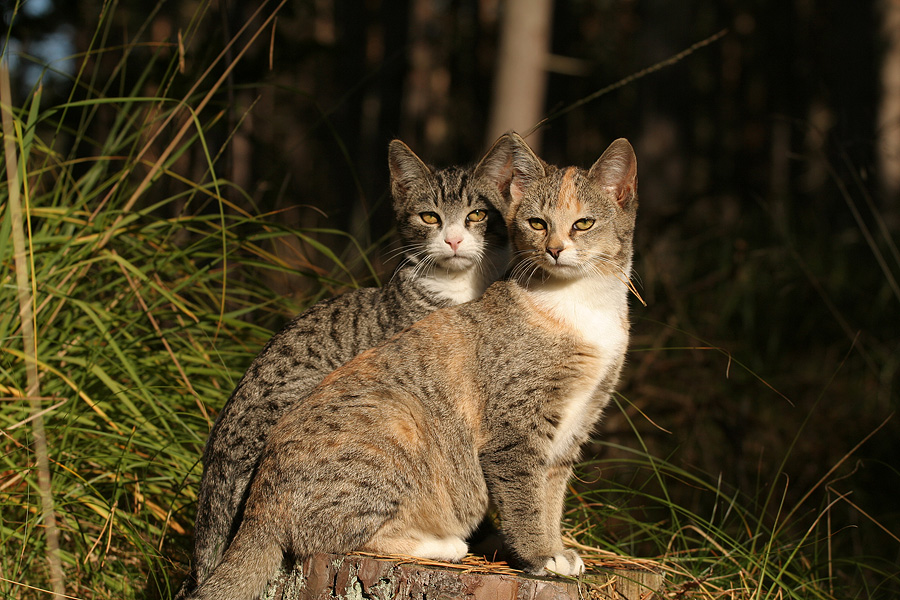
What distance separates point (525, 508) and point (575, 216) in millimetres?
1229

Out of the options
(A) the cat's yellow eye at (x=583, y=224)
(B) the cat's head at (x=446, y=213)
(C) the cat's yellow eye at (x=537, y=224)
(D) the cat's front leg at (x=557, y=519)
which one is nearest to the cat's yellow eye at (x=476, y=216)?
(B) the cat's head at (x=446, y=213)

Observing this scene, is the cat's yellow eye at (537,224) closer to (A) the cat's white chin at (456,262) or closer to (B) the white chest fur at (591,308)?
(B) the white chest fur at (591,308)

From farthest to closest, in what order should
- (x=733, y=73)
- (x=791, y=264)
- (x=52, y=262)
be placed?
(x=733, y=73)
(x=791, y=264)
(x=52, y=262)

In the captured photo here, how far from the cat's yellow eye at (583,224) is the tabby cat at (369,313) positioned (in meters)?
0.83

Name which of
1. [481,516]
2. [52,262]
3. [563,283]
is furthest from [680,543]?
[52,262]

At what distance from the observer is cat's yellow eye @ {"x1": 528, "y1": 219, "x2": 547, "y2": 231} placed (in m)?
3.35

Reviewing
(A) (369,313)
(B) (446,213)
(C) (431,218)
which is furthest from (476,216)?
(A) (369,313)

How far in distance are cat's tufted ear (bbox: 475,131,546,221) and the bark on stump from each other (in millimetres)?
1620

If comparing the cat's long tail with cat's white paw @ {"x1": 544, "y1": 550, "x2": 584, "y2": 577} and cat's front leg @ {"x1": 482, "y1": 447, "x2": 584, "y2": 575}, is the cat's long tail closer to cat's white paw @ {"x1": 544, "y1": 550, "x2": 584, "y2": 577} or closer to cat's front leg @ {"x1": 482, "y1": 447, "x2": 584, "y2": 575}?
cat's front leg @ {"x1": 482, "y1": 447, "x2": 584, "y2": 575}

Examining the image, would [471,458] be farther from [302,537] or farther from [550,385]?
[302,537]

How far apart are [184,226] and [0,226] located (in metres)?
0.84

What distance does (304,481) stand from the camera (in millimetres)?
2850

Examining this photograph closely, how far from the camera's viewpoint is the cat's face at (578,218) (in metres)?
3.20

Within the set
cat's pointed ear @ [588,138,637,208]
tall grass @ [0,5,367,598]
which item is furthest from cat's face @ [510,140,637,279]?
tall grass @ [0,5,367,598]
